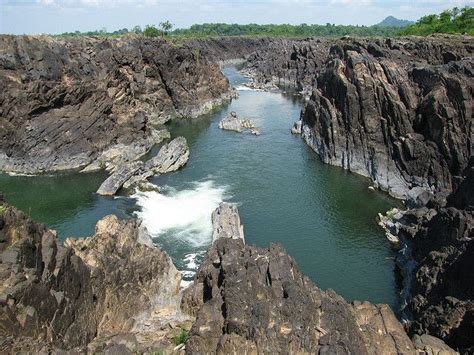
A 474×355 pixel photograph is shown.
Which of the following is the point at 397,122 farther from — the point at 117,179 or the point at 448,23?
the point at 448,23

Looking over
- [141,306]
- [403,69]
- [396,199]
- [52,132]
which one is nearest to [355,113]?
[403,69]

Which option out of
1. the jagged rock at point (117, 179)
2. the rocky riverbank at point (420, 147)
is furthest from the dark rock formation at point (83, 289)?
the jagged rock at point (117, 179)

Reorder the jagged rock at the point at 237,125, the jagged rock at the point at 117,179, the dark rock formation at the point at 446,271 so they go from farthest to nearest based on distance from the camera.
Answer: the jagged rock at the point at 237,125, the jagged rock at the point at 117,179, the dark rock formation at the point at 446,271

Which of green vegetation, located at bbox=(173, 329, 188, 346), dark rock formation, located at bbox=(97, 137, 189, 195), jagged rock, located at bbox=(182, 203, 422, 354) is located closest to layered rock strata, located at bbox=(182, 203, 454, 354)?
jagged rock, located at bbox=(182, 203, 422, 354)

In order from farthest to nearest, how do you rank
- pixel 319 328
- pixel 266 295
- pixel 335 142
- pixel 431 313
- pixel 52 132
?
pixel 335 142, pixel 52 132, pixel 431 313, pixel 266 295, pixel 319 328

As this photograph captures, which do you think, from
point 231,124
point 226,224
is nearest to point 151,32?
point 231,124

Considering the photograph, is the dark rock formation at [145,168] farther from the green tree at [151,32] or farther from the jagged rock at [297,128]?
the green tree at [151,32]

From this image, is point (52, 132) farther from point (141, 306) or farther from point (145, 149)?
point (141, 306)
